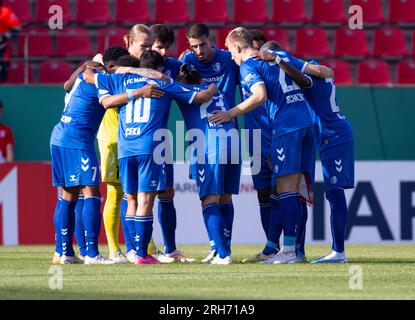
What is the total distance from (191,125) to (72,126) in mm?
1082

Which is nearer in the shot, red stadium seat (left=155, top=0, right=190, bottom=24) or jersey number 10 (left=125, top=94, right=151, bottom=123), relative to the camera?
jersey number 10 (left=125, top=94, right=151, bottom=123)

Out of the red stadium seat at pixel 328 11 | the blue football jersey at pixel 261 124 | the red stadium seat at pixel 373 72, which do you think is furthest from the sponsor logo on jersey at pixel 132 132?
the red stadium seat at pixel 328 11

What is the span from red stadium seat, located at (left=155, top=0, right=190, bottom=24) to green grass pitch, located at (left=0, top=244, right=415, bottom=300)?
24.4 ft

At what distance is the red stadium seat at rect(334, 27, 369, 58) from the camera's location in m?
16.3

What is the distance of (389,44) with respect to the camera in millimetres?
16453

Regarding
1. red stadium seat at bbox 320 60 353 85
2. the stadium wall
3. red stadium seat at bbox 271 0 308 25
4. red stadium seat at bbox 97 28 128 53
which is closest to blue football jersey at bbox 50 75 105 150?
the stadium wall

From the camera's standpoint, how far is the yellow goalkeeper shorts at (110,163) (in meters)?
9.61

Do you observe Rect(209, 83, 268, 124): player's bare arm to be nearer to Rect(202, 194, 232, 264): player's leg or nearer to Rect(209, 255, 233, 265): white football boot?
Rect(202, 194, 232, 264): player's leg

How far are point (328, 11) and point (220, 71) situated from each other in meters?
7.70

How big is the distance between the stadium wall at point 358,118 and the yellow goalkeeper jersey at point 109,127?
423 cm

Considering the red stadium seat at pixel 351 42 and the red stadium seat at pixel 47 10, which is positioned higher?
the red stadium seat at pixel 47 10

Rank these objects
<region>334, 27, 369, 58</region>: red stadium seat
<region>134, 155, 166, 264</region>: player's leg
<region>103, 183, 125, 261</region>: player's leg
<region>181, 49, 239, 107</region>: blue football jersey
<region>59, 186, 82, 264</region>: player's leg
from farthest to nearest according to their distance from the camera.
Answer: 1. <region>334, 27, 369, 58</region>: red stadium seat
2. <region>103, 183, 125, 261</region>: player's leg
3. <region>181, 49, 239, 107</region>: blue football jersey
4. <region>59, 186, 82, 264</region>: player's leg
5. <region>134, 155, 166, 264</region>: player's leg

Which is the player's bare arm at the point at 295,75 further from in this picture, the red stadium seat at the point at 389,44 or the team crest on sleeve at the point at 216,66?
the red stadium seat at the point at 389,44

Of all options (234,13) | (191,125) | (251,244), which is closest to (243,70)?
(191,125)
